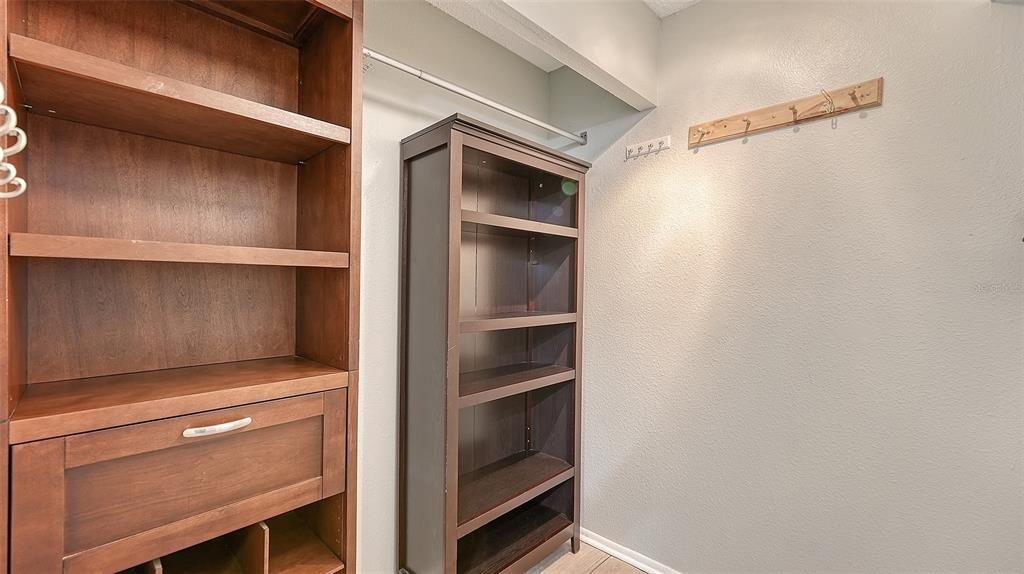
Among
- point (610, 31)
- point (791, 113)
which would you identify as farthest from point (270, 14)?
point (791, 113)

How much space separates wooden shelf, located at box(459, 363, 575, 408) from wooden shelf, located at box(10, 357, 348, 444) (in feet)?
2.06

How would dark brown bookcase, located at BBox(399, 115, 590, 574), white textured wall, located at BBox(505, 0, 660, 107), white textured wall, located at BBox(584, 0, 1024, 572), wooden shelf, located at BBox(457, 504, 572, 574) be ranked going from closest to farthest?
white textured wall, located at BBox(584, 0, 1024, 572)
white textured wall, located at BBox(505, 0, 660, 107)
dark brown bookcase, located at BBox(399, 115, 590, 574)
wooden shelf, located at BBox(457, 504, 572, 574)

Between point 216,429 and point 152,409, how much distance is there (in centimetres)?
13

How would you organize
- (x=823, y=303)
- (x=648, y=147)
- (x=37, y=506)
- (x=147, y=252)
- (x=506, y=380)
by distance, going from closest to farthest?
(x=37, y=506) < (x=147, y=252) < (x=823, y=303) < (x=506, y=380) < (x=648, y=147)

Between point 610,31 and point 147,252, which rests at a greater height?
point 610,31

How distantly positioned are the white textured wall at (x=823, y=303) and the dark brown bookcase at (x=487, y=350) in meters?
0.27

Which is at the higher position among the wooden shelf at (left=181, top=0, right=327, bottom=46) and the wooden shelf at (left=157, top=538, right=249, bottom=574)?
the wooden shelf at (left=181, top=0, right=327, bottom=46)

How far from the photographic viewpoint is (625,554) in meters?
2.12

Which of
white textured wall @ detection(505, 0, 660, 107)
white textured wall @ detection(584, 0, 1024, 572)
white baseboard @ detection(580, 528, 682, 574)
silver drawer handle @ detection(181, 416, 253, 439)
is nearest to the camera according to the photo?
silver drawer handle @ detection(181, 416, 253, 439)

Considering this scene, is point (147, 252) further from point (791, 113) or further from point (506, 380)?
point (791, 113)

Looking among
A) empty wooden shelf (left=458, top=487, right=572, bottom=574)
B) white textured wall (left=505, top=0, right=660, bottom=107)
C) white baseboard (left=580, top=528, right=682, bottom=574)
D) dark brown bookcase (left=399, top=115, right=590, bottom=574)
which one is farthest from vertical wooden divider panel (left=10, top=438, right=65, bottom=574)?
white baseboard (left=580, top=528, right=682, bottom=574)

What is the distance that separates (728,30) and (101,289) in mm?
2360

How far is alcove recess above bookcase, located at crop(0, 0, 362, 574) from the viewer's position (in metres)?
0.84

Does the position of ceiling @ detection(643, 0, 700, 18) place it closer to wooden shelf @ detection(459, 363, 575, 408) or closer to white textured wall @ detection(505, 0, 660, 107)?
white textured wall @ detection(505, 0, 660, 107)
